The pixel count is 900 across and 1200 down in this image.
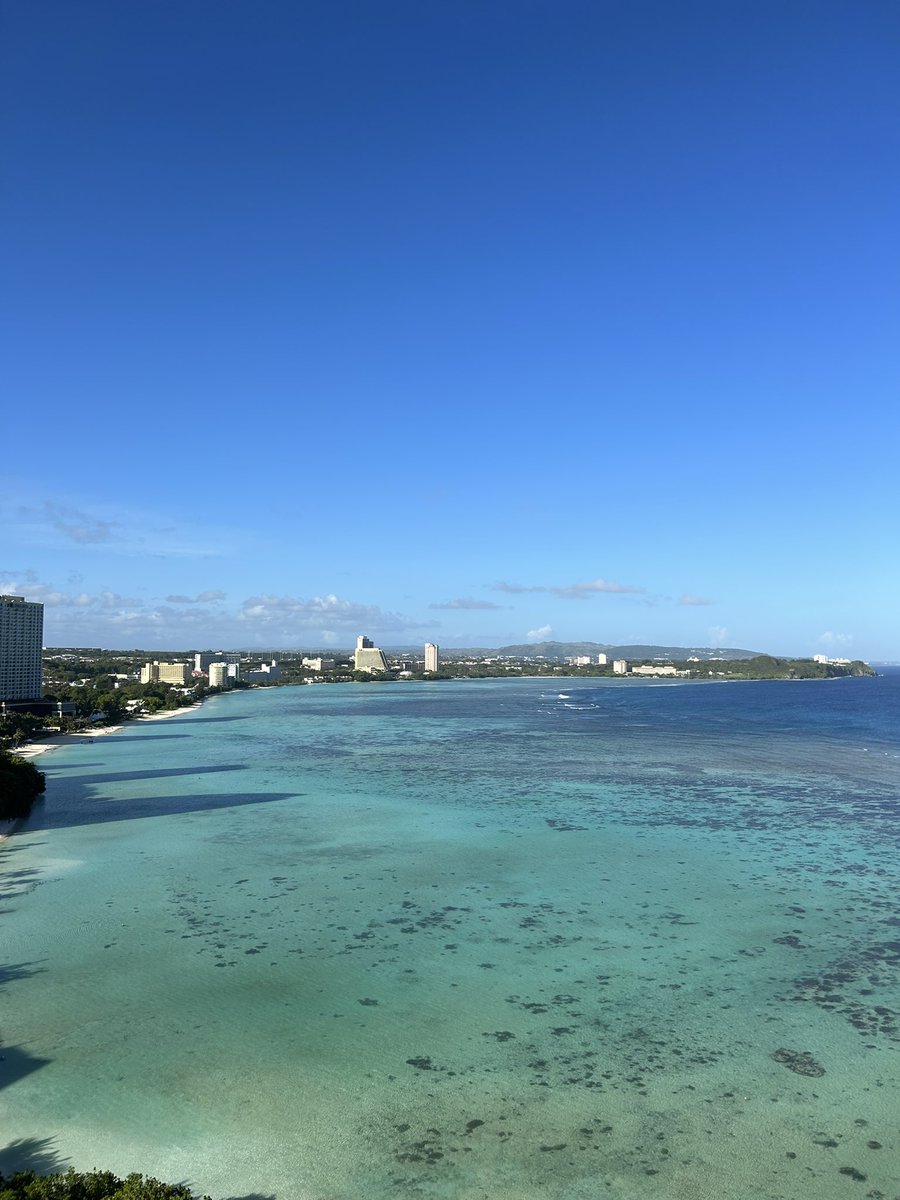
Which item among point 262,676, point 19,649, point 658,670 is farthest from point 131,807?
point 658,670

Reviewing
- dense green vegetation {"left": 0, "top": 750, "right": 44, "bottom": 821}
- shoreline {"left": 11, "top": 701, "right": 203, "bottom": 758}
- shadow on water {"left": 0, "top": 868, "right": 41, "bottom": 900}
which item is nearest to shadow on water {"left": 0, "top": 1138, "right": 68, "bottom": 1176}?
shadow on water {"left": 0, "top": 868, "right": 41, "bottom": 900}

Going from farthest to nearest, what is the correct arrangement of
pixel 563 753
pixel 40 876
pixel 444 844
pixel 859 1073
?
1. pixel 563 753
2. pixel 444 844
3. pixel 40 876
4. pixel 859 1073

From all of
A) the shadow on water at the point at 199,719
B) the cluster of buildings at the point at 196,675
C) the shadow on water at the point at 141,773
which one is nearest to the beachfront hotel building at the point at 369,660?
the cluster of buildings at the point at 196,675

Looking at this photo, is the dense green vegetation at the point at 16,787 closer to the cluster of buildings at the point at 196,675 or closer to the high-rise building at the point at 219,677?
the cluster of buildings at the point at 196,675

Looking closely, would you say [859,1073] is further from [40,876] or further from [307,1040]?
[40,876]

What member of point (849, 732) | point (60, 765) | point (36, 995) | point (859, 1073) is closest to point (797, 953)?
point (859, 1073)

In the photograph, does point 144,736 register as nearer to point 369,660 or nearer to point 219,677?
point 219,677

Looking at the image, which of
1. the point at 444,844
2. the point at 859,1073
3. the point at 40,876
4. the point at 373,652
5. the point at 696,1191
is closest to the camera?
the point at 696,1191
